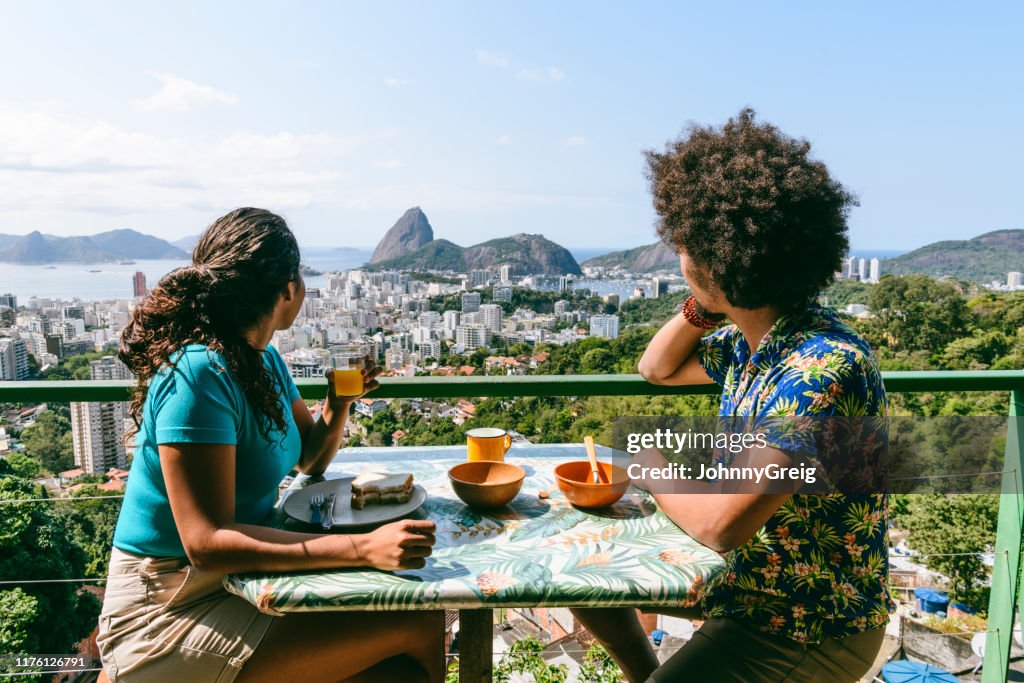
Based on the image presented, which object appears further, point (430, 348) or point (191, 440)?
point (430, 348)

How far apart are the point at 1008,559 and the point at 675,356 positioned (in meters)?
1.40

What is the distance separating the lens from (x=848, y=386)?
42.4 inches

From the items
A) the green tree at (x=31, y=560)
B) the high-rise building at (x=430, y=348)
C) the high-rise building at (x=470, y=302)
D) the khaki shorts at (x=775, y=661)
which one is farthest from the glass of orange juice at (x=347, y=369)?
the high-rise building at (x=470, y=302)

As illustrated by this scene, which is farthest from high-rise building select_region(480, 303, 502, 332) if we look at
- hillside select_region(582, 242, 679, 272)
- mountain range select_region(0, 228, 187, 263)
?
mountain range select_region(0, 228, 187, 263)

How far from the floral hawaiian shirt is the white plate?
24.3 inches

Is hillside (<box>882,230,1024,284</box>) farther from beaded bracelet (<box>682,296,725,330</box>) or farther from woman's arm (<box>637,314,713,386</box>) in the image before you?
beaded bracelet (<box>682,296,725,330</box>)

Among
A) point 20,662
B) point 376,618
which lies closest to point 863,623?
point 376,618

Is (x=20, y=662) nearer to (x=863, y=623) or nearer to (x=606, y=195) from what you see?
(x=863, y=623)

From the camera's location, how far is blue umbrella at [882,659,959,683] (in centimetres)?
333

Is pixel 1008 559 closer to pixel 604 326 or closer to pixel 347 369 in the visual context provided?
pixel 347 369

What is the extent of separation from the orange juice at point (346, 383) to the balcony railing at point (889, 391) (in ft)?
0.47

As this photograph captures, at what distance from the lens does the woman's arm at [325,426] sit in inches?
62.4

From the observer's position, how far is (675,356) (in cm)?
167

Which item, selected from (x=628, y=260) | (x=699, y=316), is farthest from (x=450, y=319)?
(x=699, y=316)
